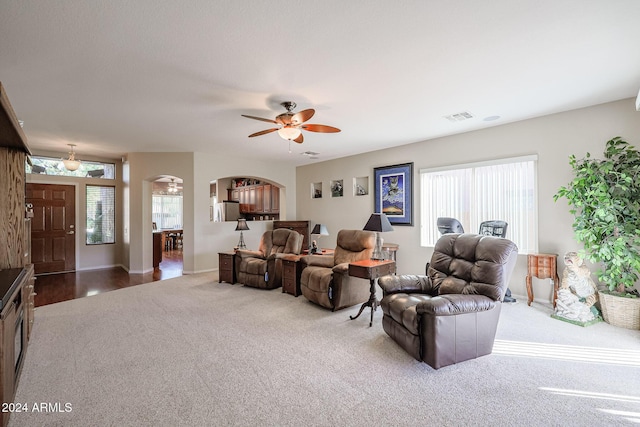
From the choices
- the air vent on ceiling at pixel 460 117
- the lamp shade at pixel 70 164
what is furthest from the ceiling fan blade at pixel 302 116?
the lamp shade at pixel 70 164

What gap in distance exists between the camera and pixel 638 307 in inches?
127

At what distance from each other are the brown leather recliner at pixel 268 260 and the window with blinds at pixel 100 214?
4237 millimetres

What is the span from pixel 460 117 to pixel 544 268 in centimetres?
237

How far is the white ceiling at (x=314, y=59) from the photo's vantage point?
6.70 ft

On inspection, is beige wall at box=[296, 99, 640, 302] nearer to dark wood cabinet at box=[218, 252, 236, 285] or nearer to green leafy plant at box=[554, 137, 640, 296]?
green leafy plant at box=[554, 137, 640, 296]

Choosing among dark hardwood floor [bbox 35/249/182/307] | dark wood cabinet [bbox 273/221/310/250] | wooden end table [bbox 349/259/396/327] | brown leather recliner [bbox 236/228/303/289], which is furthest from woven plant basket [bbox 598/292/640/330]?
dark hardwood floor [bbox 35/249/182/307]

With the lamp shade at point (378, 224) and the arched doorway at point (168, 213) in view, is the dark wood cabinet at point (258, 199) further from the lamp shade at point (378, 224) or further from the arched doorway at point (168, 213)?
the lamp shade at point (378, 224)

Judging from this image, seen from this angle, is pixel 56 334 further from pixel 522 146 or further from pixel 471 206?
pixel 522 146

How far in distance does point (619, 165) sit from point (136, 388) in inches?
212

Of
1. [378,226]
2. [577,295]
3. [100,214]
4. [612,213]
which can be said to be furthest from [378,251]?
[100,214]

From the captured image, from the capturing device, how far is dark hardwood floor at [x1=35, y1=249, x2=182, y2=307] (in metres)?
4.73

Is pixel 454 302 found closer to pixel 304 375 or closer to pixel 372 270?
pixel 372 270

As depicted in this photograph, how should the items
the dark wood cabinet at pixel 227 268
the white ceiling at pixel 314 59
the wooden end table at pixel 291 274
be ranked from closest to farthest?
the white ceiling at pixel 314 59 → the wooden end table at pixel 291 274 → the dark wood cabinet at pixel 227 268

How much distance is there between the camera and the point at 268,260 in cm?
505
